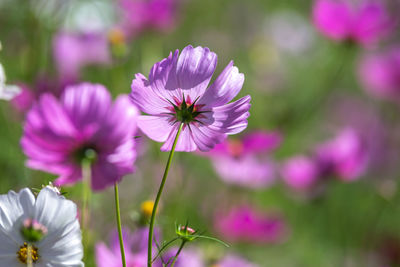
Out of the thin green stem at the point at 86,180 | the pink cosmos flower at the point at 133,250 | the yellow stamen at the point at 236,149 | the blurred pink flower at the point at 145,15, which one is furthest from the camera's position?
the blurred pink flower at the point at 145,15

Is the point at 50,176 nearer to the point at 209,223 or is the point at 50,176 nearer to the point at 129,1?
the point at 209,223

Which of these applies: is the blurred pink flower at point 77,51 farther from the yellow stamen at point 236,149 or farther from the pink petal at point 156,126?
the pink petal at point 156,126

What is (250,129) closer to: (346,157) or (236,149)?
(346,157)

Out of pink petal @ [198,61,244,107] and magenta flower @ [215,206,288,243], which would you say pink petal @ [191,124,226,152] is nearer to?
pink petal @ [198,61,244,107]

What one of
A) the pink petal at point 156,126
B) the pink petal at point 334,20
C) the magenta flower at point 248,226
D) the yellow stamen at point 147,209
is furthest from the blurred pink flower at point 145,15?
the pink petal at point 156,126

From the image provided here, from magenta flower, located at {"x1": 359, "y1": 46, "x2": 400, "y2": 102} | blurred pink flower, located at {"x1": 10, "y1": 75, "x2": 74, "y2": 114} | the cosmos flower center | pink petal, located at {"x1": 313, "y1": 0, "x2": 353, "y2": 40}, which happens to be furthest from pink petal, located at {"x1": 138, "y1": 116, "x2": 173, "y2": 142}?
magenta flower, located at {"x1": 359, "y1": 46, "x2": 400, "y2": 102}
